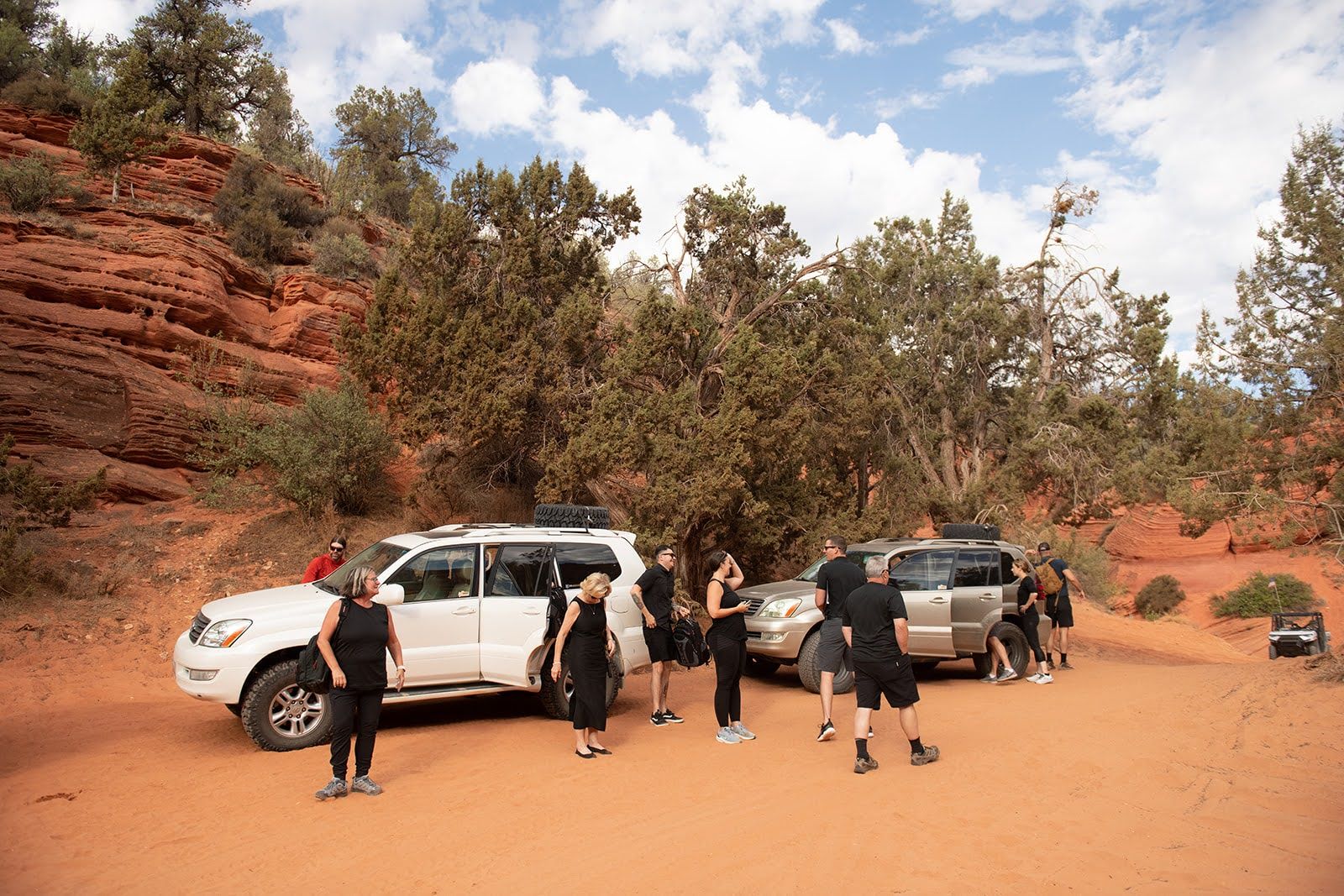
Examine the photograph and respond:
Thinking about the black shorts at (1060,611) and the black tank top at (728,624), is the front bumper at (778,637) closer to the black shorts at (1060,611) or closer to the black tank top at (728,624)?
the black tank top at (728,624)

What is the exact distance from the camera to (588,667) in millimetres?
7418

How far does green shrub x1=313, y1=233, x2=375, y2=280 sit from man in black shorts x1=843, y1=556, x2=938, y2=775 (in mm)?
18702

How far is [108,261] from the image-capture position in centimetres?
1788

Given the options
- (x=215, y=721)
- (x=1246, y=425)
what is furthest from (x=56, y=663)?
(x=1246, y=425)

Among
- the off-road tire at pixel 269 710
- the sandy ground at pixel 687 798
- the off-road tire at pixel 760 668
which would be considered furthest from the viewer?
the off-road tire at pixel 760 668

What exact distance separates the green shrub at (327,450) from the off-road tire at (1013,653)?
1101 cm

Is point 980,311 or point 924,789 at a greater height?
point 980,311

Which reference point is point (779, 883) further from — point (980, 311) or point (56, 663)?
point (980, 311)

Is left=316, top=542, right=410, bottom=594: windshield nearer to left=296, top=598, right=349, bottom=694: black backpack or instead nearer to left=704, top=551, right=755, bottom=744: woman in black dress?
left=296, top=598, right=349, bottom=694: black backpack

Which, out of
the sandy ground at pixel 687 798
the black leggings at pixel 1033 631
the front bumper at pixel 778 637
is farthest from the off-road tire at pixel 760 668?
the black leggings at pixel 1033 631

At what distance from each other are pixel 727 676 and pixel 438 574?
2.98m

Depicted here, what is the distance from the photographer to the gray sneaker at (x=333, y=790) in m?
5.95

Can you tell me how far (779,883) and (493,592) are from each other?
15.1 ft

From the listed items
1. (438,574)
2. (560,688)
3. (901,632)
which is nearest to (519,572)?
(438,574)
